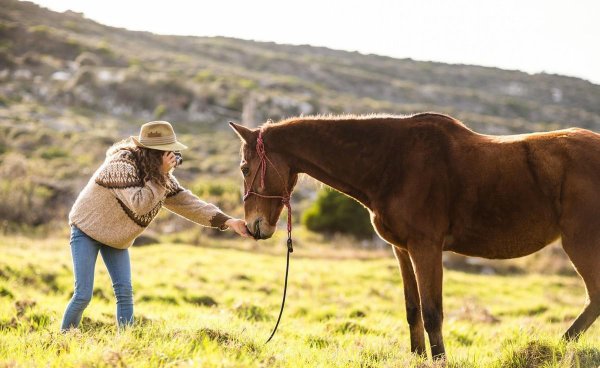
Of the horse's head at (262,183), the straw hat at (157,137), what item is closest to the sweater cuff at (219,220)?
the horse's head at (262,183)

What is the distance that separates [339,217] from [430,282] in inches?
812

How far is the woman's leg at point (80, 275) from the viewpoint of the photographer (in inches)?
207

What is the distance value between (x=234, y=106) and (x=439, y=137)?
5547 cm

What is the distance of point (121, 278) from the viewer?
5.62 metres

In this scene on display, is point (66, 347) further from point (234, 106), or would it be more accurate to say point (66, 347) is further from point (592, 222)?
point (234, 106)

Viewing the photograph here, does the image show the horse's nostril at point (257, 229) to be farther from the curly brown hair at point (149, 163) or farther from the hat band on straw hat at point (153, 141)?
the hat band on straw hat at point (153, 141)

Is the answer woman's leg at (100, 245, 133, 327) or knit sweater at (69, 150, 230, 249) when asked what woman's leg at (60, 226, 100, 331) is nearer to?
knit sweater at (69, 150, 230, 249)

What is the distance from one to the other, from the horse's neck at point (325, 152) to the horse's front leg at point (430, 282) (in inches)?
33.1

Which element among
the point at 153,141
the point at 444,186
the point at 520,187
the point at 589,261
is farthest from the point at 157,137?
the point at 589,261

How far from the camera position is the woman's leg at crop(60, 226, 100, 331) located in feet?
17.2

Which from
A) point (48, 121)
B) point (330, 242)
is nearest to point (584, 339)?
point (330, 242)

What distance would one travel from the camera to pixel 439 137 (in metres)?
5.65

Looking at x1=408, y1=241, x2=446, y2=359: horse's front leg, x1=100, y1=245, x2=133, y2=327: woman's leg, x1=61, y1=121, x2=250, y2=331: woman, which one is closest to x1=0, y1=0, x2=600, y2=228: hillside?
x1=100, y1=245, x2=133, y2=327: woman's leg

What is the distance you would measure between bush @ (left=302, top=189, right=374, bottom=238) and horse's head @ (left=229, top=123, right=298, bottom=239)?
19.8 m
